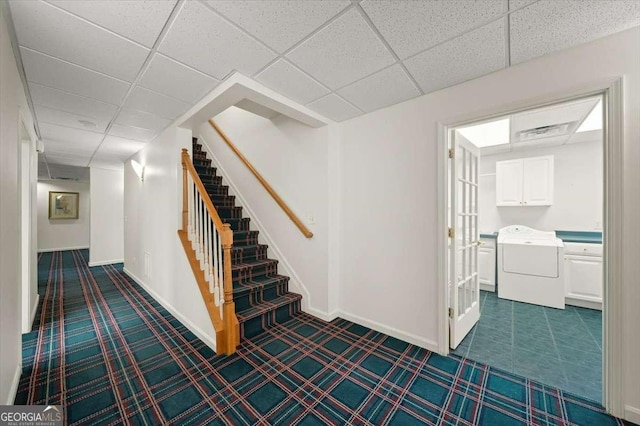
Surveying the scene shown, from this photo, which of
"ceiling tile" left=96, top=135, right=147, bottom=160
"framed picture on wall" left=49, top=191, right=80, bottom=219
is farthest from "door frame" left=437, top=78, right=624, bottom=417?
"framed picture on wall" left=49, top=191, right=80, bottom=219

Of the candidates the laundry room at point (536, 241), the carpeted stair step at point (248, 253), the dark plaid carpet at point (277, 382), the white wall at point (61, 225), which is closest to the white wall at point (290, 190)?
the carpeted stair step at point (248, 253)

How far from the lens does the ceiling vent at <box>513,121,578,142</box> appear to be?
2.91 m

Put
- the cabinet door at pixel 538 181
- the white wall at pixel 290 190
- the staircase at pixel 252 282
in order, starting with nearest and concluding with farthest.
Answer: the staircase at pixel 252 282 → the white wall at pixel 290 190 → the cabinet door at pixel 538 181

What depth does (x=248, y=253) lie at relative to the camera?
3.34 metres

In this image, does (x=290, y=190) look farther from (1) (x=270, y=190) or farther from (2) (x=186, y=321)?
(2) (x=186, y=321)

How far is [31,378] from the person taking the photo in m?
1.84

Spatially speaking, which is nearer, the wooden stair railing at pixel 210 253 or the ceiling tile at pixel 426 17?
the ceiling tile at pixel 426 17

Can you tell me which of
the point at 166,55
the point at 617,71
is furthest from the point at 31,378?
the point at 617,71

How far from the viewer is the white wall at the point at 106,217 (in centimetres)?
600

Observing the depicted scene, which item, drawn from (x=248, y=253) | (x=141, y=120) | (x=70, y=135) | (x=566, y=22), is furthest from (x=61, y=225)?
(x=566, y=22)

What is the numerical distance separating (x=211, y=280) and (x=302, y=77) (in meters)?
2.02

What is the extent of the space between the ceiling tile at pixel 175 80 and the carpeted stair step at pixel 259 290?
1.97 m

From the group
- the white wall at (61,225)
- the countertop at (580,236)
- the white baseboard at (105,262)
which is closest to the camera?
the countertop at (580,236)

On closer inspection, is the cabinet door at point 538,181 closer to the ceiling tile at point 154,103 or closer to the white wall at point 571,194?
the white wall at point 571,194
